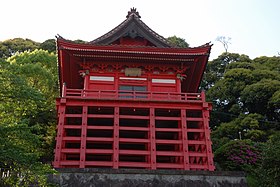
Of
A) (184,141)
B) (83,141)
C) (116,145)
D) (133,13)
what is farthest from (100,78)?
(184,141)

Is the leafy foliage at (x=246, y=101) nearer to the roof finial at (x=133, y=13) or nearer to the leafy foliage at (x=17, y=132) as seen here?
the roof finial at (x=133, y=13)

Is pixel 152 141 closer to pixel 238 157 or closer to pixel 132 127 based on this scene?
pixel 132 127

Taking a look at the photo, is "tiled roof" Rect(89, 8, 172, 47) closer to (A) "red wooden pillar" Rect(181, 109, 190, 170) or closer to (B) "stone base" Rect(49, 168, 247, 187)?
(A) "red wooden pillar" Rect(181, 109, 190, 170)

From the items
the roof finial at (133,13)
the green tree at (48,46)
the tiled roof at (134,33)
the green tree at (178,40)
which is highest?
the green tree at (178,40)

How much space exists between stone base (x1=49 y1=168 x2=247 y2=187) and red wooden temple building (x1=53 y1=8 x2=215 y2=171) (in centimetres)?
122

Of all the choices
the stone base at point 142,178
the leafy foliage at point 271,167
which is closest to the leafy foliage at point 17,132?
the stone base at point 142,178

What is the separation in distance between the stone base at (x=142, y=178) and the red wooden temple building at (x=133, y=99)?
1.22m

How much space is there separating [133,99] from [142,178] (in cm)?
506

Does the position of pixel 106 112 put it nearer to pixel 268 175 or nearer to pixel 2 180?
pixel 2 180

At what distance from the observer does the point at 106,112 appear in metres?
19.4

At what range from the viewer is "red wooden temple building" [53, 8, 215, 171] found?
17484 mm

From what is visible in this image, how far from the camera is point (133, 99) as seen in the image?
1864cm

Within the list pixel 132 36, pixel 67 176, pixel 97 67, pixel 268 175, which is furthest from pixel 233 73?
pixel 67 176

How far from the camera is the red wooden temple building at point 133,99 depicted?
1748 centimetres
